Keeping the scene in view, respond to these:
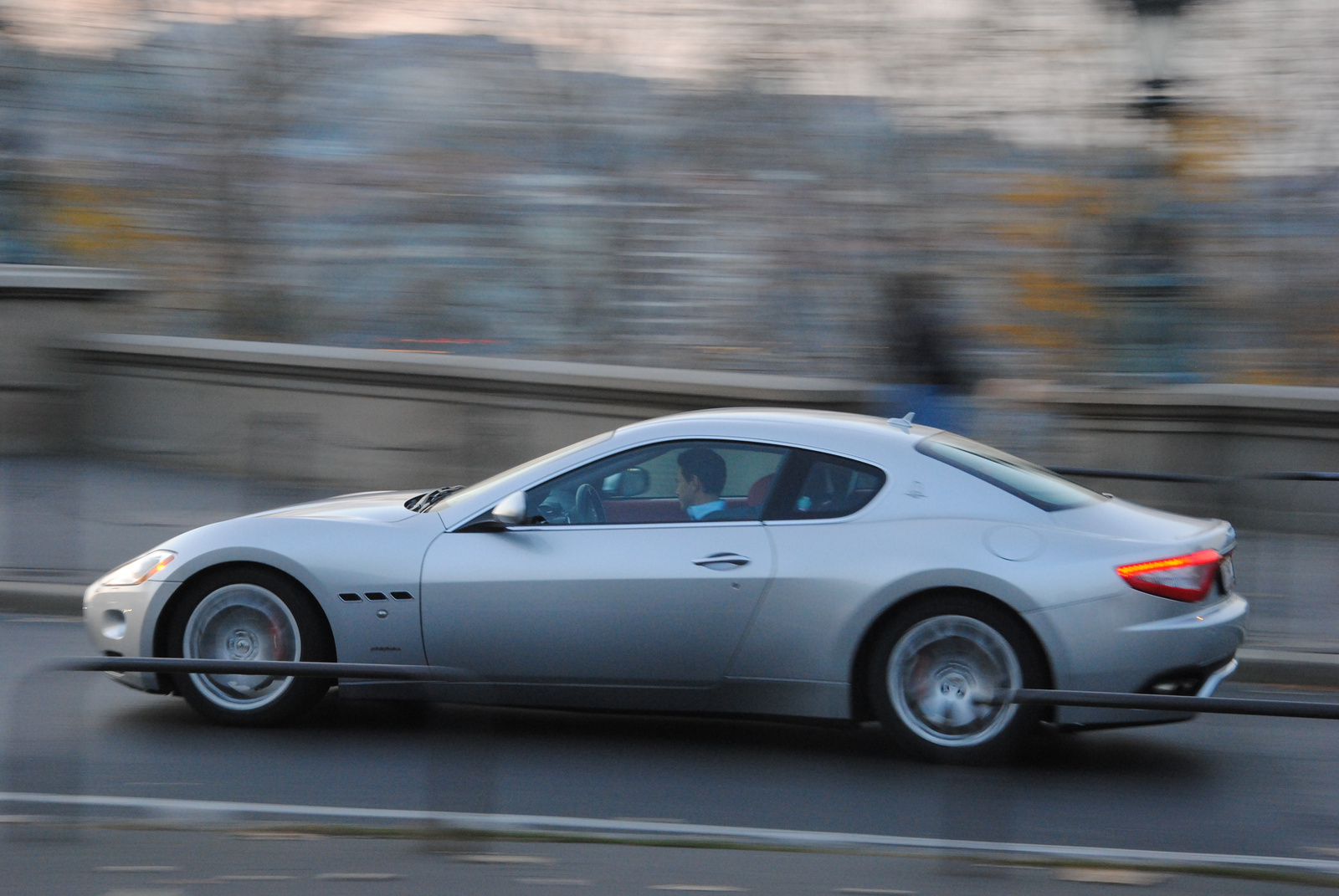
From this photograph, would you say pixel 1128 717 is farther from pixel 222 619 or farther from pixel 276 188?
pixel 276 188

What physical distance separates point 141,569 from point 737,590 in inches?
98.3

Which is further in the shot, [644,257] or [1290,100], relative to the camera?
[644,257]

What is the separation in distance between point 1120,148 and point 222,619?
10.2m

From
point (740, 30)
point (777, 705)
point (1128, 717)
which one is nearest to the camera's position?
point (1128, 717)

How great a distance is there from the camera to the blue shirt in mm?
5547

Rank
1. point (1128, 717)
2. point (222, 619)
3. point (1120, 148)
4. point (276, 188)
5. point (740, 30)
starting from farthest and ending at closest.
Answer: point (276, 188) < point (740, 30) < point (1120, 148) < point (222, 619) < point (1128, 717)

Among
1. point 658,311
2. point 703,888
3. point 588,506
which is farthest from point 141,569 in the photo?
point 658,311

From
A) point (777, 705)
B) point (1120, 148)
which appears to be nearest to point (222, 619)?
point (777, 705)

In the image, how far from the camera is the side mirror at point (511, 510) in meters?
5.51

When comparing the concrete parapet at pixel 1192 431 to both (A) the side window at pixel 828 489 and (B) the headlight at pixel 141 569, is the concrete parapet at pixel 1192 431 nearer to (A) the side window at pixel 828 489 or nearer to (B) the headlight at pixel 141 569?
(A) the side window at pixel 828 489

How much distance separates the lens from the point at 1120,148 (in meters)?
13.2

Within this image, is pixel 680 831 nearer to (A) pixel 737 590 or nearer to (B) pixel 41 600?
(A) pixel 737 590

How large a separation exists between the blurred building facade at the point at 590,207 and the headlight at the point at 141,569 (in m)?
8.40

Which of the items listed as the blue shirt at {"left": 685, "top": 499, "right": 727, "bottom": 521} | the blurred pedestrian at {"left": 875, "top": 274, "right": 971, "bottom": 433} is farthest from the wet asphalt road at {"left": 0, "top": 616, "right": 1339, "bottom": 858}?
the blurred pedestrian at {"left": 875, "top": 274, "right": 971, "bottom": 433}
